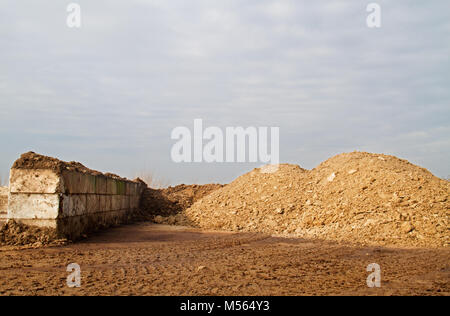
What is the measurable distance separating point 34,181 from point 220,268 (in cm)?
468

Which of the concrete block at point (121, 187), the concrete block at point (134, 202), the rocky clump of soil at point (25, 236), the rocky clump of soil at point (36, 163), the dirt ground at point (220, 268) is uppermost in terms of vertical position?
the rocky clump of soil at point (36, 163)

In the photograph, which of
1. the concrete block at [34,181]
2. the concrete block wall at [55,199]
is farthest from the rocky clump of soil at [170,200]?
the concrete block at [34,181]

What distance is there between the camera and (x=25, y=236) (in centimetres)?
784

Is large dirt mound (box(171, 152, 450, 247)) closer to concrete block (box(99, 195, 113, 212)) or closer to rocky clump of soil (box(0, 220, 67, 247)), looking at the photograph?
concrete block (box(99, 195, 113, 212))

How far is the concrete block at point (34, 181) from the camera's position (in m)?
7.91

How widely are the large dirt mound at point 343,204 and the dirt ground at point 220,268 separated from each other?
59.1 inches

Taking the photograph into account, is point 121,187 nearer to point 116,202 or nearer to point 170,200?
point 116,202

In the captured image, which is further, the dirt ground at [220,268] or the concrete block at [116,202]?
the concrete block at [116,202]

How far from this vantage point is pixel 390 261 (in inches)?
259

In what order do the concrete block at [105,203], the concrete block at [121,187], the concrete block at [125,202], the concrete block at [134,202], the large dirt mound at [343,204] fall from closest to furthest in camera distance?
the large dirt mound at [343,204], the concrete block at [105,203], the concrete block at [121,187], the concrete block at [125,202], the concrete block at [134,202]

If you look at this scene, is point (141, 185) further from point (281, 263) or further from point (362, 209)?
point (281, 263)

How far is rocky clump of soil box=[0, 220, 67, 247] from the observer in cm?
773

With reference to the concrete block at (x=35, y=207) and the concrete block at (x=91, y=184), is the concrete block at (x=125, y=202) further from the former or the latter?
the concrete block at (x=35, y=207)
